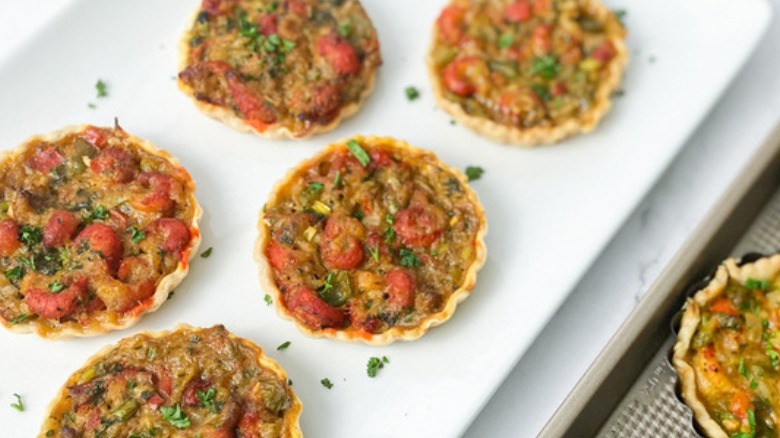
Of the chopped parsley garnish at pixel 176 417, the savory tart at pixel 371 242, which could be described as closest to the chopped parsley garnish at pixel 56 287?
the chopped parsley garnish at pixel 176 417

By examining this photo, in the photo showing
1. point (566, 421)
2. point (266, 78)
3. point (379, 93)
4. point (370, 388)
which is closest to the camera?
point (566, 421)

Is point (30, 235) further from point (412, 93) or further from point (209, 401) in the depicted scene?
point (412, 93)

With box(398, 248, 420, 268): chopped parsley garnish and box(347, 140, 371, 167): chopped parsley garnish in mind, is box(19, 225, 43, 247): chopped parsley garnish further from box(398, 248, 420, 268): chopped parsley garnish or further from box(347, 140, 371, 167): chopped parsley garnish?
box(398, 248, 420, 268): chopped parsley garnish

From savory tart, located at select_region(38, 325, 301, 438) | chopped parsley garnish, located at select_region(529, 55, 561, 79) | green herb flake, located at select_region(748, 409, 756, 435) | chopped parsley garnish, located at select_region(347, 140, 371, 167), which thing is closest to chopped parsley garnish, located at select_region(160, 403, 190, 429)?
savory tart, located at select_region(38, 325, 301, 438)

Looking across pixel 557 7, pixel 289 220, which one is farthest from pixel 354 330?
pixel 557 7

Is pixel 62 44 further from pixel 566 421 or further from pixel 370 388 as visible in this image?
pixel 566 421
